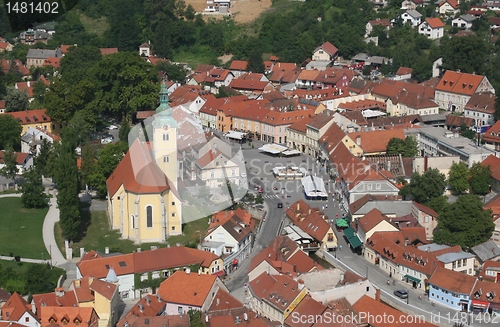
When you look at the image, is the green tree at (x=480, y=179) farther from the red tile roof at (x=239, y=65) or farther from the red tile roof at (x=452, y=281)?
the red tile roof at (x=239, y=65)

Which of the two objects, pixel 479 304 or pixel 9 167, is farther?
pixel 9 167

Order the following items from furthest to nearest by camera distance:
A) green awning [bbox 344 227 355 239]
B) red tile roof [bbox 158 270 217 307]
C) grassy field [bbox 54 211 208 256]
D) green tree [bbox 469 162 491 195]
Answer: green tree [bbox 469 162 491 195]
green awning [bbox 344 227 355 239]
grassy field [bbox 54 211 208 256]
red tile roof [bbox 158 270 217 307]

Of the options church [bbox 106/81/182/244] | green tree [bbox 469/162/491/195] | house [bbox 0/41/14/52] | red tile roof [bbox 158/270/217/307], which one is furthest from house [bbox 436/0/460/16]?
red tile roof [bbox 158/270/217/307]

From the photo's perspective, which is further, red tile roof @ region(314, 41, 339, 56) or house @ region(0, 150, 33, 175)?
red tile roof @ region(314, 41, 339, 56)

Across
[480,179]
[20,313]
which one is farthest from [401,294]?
[20,313]

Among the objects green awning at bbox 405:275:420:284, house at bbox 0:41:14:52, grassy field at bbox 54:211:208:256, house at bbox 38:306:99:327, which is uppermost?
house at bbox 38:306:99:327

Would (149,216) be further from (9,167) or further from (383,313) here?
(383,313)

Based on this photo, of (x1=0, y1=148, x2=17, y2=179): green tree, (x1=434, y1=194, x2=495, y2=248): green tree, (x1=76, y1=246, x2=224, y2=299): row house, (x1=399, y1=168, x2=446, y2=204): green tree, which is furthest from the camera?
(x1=0, y1=148, x2=17, y2=179): green tree

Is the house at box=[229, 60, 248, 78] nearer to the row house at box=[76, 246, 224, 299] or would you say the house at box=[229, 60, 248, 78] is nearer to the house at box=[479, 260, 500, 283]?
the row house at box=[76, 246, 224, 299]
